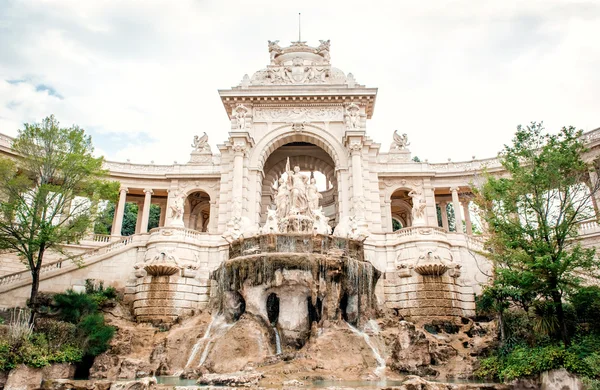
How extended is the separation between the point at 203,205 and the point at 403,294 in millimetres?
21926

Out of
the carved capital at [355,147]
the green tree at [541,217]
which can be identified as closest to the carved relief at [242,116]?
the carved capital at [355,147]

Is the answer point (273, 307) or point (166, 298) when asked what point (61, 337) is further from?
point (273, 307)

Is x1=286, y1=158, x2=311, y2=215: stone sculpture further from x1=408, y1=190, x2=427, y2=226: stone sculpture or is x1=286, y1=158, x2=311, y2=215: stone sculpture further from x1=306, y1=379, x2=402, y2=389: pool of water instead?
x1=306, y1=379, x2=402, y2=389: pool of water

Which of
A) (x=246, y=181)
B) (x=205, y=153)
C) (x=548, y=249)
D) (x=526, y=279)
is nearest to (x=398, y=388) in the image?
(x=526, y=279)

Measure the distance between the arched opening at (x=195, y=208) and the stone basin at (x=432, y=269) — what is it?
2060cm

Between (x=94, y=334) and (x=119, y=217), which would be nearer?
(x=94, y=334)

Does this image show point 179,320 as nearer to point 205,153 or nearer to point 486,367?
point 486,367

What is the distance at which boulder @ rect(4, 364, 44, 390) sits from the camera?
1217 centimetres

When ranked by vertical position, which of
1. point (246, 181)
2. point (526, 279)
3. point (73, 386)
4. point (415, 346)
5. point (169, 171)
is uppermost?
point (169, 171)

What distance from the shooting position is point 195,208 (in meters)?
37.6

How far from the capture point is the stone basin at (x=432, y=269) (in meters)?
20.6

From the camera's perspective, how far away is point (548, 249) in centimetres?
1266

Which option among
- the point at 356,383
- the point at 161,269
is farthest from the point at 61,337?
the point at 356,383

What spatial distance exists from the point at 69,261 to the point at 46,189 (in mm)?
6638
